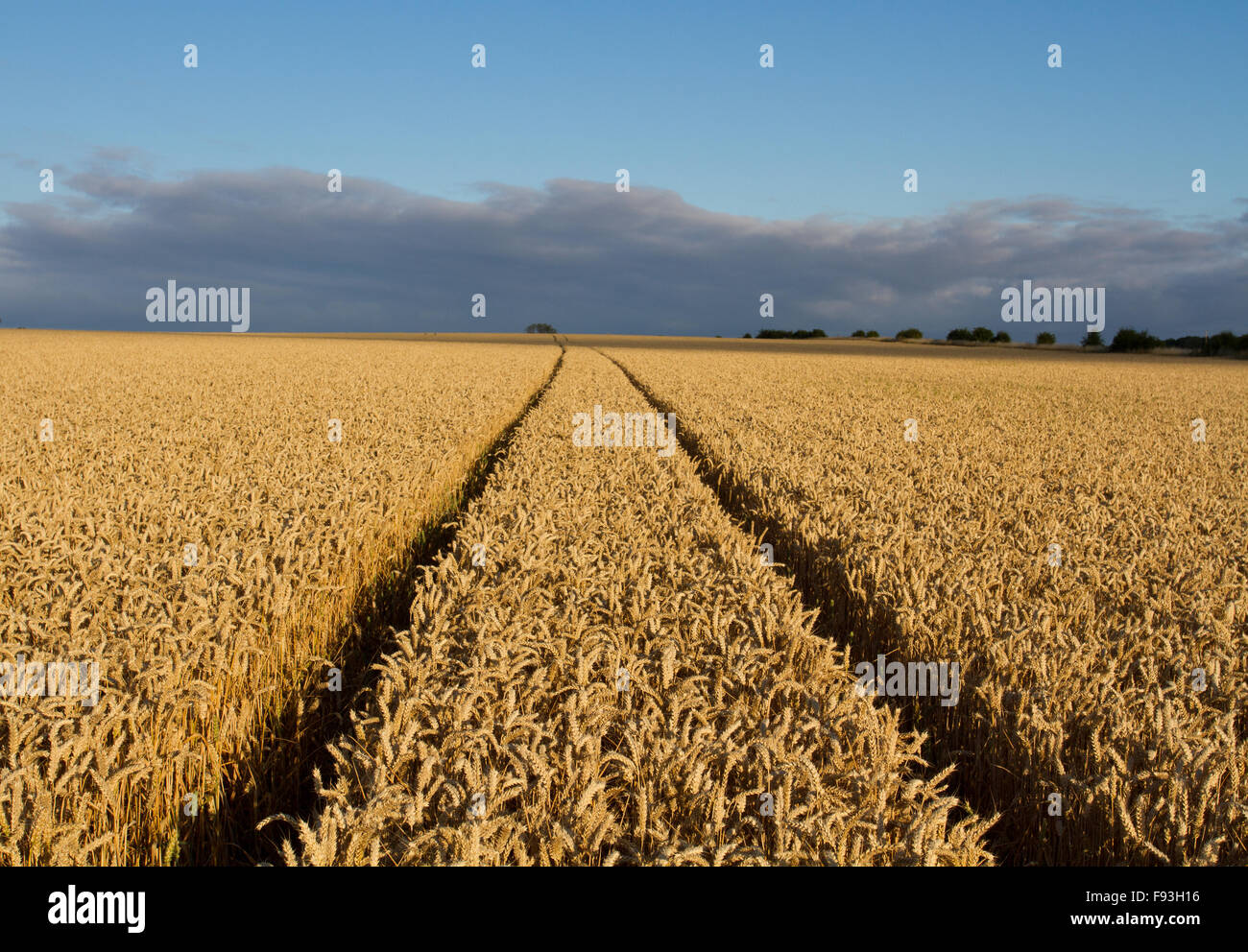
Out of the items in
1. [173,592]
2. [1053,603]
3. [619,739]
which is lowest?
[619,739]

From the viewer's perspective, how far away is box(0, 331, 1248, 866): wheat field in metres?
2.60

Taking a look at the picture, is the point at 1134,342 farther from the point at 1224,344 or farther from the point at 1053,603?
the point at 1053,603

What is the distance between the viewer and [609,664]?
354 centimetres

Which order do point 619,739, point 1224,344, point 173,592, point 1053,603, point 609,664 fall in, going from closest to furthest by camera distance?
1. point 619,739
2. point 609,664
3. point 173,592
4. point 1053,603
5. point 1224,344

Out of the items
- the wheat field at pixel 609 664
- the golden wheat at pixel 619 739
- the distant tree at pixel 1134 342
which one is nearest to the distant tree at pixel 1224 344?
the distant tree at pixel 1134 342

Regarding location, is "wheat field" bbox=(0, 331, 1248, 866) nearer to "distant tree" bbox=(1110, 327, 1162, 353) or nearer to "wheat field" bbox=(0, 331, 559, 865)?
"wheat field" bbox=(0, 331, 559, 865)

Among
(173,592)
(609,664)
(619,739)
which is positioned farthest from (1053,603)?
(173,592)

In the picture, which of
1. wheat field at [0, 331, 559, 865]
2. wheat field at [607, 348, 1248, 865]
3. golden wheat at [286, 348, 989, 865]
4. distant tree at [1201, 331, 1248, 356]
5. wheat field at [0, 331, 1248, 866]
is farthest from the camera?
distant tree at [1201, 331, 1248, 356]

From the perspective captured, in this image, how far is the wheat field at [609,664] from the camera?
8.52 feet

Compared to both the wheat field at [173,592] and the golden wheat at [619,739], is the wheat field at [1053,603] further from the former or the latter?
the wheat field at [173,592]

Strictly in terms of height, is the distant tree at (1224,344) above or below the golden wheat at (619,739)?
above

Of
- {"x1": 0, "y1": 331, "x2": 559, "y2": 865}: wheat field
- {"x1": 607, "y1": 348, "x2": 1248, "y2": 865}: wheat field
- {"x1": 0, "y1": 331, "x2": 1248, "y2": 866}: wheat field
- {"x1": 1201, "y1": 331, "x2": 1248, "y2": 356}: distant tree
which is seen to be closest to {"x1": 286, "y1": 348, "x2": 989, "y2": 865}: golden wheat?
{"x1": 0, "y1": 331, "x2": 1248, "y2": 866}: wheat field

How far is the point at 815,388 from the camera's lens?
1024 inches
